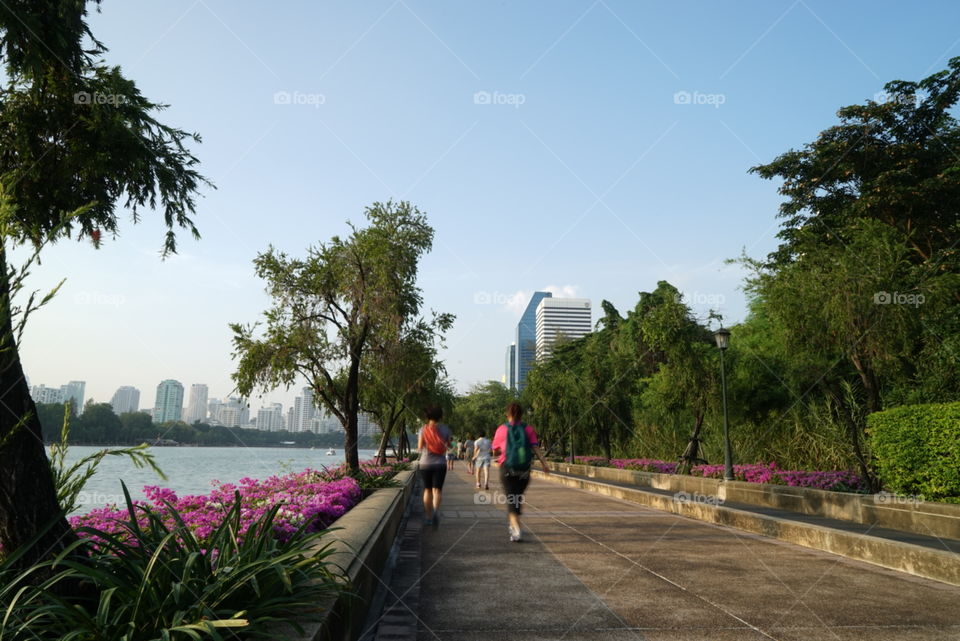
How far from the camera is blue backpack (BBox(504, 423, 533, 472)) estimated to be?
29.0 feet

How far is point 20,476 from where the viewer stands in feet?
12.3

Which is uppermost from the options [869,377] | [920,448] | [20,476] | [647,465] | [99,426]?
[869,377]

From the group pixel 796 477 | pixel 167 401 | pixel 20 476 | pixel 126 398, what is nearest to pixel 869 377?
pixel 796 477

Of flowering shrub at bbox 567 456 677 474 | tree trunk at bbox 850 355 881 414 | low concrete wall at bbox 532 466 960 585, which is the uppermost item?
tree trunk at bbox 850 355 881 414

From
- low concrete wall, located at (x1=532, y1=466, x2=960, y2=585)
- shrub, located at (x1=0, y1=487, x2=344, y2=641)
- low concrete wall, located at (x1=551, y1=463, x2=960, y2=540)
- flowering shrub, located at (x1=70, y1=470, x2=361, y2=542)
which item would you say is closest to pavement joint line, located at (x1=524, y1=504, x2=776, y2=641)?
low concrete wall, located at (x1=532, y1=466, x2=960, y2=585)

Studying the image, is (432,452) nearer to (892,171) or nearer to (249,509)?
(249,509)

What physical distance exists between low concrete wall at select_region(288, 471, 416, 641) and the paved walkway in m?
0.46

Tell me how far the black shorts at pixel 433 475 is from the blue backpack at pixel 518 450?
1.53 meters

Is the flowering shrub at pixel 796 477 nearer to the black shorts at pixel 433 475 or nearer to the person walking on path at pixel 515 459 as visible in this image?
the person walking on path at pixel 515 459

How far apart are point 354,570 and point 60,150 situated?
5.07 m

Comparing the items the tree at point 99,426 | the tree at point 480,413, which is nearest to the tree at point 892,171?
the tree at point 480,413

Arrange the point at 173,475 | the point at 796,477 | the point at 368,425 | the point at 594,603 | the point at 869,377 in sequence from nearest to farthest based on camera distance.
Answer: the point at 594,603
the point at 869,377
the point at 796,477
the point at 173,475
the point at 368,425

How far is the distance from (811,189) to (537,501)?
85.0ft

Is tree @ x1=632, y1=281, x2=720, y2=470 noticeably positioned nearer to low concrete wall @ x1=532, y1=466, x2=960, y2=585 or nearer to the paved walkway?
low concrete wall @ x1=532, y1=466, x2=960, y2=585
